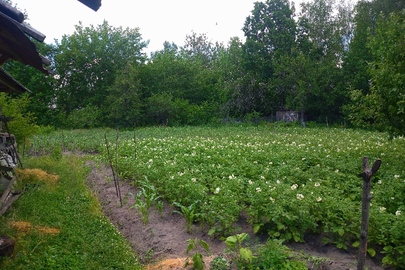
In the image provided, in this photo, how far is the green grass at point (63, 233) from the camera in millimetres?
5055

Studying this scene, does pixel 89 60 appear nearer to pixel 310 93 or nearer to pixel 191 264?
pixel 310 93

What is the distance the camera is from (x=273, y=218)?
513 cm

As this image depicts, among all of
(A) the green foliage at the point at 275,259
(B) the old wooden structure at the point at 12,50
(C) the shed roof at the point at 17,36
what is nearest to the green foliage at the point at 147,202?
(B) the old wooden structure at the point at 12,50

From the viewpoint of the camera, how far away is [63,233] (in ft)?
19.8

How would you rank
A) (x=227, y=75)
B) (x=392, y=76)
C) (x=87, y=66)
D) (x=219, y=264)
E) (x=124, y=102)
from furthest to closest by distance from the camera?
(x=87, y=66) → (x=227, y=75) → (x=124, y=102) → (x=392, y=76) → (x=219, y=264)

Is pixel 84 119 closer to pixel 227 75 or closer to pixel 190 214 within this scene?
pixel 227 75

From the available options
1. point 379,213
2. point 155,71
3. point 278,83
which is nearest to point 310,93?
point 278,83

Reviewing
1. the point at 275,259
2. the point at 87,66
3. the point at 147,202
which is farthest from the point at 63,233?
the point at 87,66

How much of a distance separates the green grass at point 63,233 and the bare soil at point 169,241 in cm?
24

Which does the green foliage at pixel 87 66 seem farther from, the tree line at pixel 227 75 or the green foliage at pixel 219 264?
the green foliage at pixel 219 264

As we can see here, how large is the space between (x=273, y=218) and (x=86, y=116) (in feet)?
90.0

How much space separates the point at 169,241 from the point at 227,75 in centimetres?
2881

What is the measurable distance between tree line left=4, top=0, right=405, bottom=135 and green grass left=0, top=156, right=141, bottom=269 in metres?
18.9

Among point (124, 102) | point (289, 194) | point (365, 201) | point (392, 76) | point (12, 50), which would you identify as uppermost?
point (392, 76)
